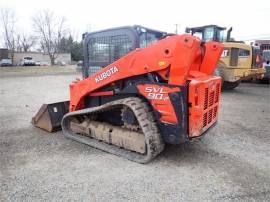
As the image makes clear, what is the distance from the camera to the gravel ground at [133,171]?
9.64ft

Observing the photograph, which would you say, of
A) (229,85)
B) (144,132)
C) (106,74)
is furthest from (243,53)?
(144,132)

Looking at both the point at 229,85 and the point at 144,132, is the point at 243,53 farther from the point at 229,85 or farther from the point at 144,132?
the point at 144,132

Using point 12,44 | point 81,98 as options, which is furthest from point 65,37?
point 81,98

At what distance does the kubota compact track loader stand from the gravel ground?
31 cm

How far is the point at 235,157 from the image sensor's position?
157 inches

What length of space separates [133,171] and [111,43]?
7.15ft

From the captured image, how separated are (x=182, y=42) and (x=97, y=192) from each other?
2.07 meters

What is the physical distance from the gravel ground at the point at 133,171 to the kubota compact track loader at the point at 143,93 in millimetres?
306

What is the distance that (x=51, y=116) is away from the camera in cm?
515

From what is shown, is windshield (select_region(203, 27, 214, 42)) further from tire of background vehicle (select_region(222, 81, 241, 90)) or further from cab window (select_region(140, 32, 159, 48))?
cab window (select_region(140, 32, 159, 48))

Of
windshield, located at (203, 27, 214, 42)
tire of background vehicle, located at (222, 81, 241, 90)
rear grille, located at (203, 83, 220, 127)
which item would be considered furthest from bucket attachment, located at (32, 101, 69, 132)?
windshield, located at (203, 27, 214, 42)

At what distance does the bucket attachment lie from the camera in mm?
5133

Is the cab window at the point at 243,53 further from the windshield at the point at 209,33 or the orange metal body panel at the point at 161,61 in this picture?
the orange metal body panel at the point at 161,61


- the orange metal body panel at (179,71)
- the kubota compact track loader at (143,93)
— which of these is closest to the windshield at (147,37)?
the kubota compact track loader at (143,93)
